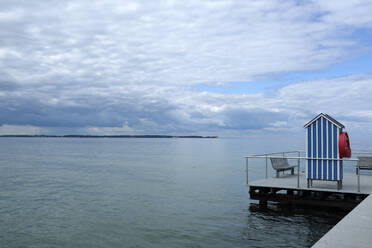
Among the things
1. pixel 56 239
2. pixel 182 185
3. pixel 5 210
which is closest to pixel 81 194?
pixel 5 210

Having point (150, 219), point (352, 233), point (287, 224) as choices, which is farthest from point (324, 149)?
point (150, 219)

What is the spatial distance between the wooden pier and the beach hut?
560mm

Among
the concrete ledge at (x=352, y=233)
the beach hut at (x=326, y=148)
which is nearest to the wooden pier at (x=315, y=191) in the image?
the beach hut at (x=326, y=148)

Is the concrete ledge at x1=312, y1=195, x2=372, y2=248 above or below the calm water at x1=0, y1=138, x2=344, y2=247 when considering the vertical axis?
above

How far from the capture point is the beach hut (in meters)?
14.3

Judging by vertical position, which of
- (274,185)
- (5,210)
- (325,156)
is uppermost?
(325,156)

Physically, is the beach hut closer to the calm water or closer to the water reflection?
the water reflection

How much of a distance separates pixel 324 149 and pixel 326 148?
89 millimetres

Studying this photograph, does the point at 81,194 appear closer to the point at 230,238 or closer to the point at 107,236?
the point at 107,236

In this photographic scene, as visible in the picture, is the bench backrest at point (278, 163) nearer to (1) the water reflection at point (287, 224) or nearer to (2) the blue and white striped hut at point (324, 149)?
(1) the water reflection at point (287, 224)

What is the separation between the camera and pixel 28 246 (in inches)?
513

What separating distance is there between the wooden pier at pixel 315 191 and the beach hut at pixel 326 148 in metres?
0.56

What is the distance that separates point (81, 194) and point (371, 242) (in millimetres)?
20455

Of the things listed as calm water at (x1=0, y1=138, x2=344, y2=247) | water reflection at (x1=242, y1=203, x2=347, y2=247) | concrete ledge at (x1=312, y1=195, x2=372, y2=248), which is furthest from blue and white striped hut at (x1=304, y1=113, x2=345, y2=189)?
concrete ledge at (x1=312, y1=195, x2=372, y2=248)
